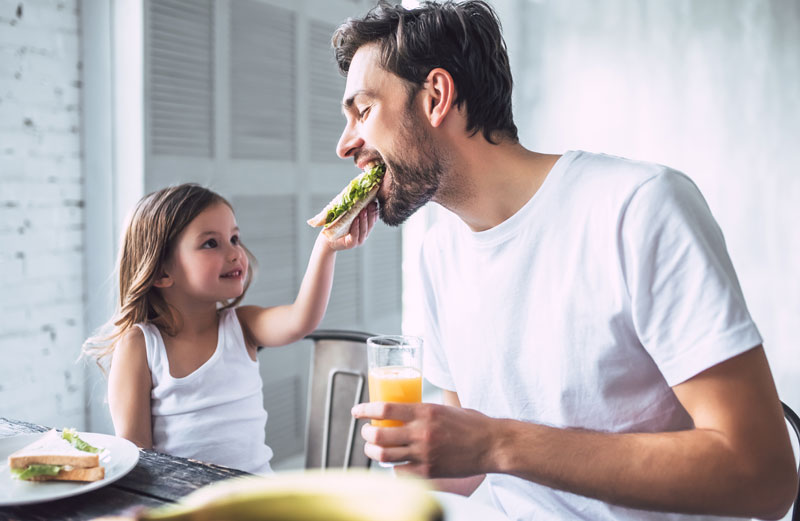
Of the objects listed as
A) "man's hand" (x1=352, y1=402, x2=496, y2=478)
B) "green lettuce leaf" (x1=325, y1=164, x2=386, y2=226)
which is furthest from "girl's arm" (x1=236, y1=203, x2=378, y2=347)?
"man's hand" (x1=352, y1=402, x2=496, y2=478)

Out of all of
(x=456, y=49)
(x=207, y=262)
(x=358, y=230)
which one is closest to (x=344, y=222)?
(x=358, y=230)

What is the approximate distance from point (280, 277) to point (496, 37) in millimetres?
1885

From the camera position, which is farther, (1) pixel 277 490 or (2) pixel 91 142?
(2) pixel 91 142

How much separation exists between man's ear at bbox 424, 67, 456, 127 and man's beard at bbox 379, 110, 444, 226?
Result: 0.12 feet

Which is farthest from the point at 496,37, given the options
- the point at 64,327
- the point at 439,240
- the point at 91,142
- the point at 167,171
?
the point at 64,327

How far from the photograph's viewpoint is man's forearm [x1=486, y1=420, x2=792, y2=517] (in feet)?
3.14

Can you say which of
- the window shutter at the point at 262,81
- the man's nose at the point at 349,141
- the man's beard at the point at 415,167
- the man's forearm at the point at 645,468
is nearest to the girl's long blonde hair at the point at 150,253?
the man's nose at the point at 349,141

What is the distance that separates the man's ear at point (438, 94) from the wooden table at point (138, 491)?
82cm

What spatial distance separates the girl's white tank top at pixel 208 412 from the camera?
171 centimetres

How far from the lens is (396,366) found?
1.15 metres

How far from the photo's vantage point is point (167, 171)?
256 cm

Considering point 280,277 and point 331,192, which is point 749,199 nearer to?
point 331,192

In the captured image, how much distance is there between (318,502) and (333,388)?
161 cm

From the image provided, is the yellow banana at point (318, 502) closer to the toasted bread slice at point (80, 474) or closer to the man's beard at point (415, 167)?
the toasted bread slice at point (80, 474)
